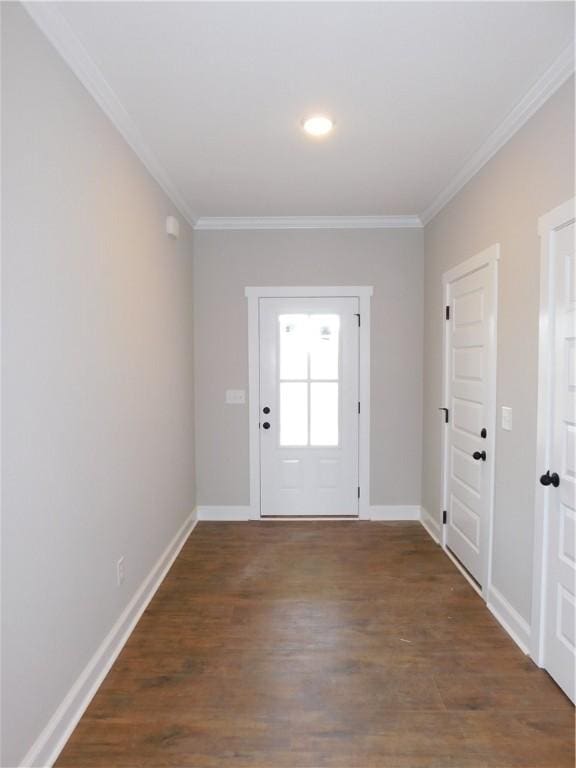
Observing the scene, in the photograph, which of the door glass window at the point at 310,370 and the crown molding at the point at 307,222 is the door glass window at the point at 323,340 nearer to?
the door glass window at the point at 310,370

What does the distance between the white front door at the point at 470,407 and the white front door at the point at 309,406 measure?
36.3 inches

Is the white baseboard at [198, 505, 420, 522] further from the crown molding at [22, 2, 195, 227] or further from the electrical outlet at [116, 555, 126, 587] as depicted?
the crown molding at [22, 2, 195, 227]

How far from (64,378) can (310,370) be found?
246 centimetres

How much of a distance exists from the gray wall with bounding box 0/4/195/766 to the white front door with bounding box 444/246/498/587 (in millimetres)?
2053

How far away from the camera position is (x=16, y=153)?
1358 mm

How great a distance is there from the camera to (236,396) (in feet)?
12.9

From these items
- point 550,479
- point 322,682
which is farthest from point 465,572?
point 322,682

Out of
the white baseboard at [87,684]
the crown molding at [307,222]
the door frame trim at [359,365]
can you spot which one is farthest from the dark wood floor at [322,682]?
the crown molding at [307,222]

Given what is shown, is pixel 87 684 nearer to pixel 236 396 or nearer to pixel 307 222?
pixel 236 396

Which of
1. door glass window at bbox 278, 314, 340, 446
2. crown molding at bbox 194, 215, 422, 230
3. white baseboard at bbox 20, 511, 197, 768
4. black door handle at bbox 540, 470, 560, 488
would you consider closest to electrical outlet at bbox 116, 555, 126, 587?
white baseboard at bbox 20, 511, 197, 768

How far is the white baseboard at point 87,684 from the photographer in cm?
152

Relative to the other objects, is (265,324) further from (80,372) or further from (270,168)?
(80,372)

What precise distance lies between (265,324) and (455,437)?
6.07 feet

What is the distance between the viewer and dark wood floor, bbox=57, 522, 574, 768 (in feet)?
5.30
